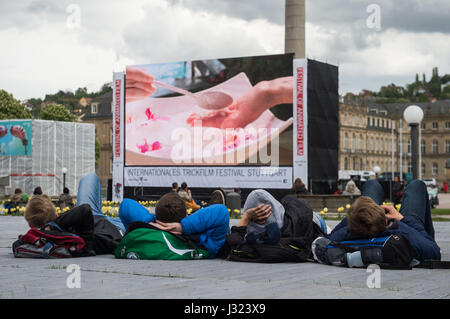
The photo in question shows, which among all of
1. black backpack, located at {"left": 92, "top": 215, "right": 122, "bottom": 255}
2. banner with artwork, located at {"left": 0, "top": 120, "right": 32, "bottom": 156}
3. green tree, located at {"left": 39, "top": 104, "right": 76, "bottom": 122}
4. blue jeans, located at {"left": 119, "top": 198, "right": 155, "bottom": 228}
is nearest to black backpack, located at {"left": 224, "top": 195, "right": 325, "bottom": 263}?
blue jeans, located at {"left": 119, "top": 198, "right": 155, "bottom": 228}

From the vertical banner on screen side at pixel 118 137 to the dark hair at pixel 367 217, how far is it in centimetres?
3537

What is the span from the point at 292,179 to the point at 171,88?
880 cm

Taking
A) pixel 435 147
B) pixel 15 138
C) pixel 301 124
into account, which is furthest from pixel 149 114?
pixel 435 147

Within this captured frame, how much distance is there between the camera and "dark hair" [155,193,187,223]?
8195mm

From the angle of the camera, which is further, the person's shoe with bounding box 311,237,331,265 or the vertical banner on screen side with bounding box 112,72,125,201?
the vertical banner on screen side with bounding box 112,72,125,201

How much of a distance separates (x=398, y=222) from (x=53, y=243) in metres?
3.81

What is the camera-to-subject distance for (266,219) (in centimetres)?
784

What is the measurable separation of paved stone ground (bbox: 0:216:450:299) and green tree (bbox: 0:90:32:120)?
65411mm

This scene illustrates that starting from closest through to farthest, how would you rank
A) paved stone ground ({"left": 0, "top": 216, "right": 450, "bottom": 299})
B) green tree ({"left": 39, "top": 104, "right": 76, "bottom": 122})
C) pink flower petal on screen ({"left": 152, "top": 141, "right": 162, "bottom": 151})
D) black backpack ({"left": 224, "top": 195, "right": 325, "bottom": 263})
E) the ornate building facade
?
paved stone ground ({"left": 0, "top": 216, "right": 450, "bottom": 299}), black backpack ({"left": 224, "top": 195, "right": 325, "bottom": 263}), pink flower petal on screen ({"left": 152, "top": 141, "right": 162, "bottom": 151}), green tree ({"left": 39, "top": 104, "right": 76, "bottom": 122}), the ornate building facade

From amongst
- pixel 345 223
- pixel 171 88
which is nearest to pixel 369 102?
pixel 171 88

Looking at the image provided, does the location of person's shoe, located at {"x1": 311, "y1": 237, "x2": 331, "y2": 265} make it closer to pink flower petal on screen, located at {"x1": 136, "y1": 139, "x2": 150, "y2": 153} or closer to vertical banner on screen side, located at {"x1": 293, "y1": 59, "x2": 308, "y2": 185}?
vertical banner on screen side, located at {"x1": 293, "y1": 59, "x2": 308, "y2": 185}

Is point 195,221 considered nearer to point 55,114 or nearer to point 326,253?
point 326,253

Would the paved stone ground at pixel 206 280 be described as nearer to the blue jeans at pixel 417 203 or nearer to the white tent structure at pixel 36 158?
the blue jeans at pixel 417 203
